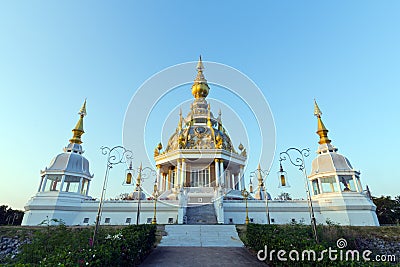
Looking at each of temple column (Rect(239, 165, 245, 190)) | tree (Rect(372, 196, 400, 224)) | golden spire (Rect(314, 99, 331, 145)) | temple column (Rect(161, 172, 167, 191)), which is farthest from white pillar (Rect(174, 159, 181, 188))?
tree (Rect(372, 196, 400, 224))

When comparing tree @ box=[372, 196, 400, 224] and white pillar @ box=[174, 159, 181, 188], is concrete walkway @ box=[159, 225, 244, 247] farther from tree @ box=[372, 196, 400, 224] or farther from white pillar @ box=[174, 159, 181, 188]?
tree @ box=[372, 196, 400, 224]

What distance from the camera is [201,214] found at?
2220cm

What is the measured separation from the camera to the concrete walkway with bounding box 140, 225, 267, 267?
9.44 metres

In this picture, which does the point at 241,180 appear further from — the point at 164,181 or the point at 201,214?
the point at 201,214

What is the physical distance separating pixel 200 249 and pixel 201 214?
35.0 feet

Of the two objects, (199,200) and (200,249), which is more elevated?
(199,200)

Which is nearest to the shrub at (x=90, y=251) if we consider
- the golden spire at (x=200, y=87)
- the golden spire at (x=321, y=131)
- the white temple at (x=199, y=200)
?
the white temple at (x=199, y=200)

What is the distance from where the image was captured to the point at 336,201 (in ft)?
74.0

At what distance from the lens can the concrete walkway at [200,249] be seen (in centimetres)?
944

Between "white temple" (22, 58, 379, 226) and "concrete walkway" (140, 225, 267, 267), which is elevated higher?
"white temple" (22, 58, 379, 226)

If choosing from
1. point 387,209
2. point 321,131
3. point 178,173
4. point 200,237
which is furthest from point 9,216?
point 387,209

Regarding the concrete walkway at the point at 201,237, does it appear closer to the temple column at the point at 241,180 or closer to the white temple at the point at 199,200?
the white temple at the point at 199,200

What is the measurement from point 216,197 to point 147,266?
1497cm

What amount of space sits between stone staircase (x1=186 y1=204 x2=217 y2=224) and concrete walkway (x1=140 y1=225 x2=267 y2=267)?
4.93 metres
